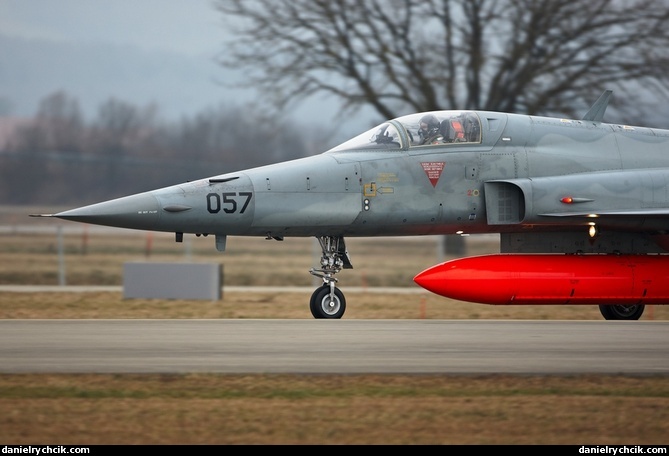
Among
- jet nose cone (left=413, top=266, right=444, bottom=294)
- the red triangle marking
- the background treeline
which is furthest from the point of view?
the background treeline

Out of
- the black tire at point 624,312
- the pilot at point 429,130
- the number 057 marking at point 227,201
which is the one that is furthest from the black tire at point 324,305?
the black tire at point 624,312

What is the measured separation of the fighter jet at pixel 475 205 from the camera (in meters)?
14.0

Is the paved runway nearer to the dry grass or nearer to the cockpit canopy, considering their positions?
the dry grass

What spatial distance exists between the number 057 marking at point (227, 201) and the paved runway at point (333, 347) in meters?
1.54

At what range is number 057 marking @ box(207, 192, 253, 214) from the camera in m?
13.9

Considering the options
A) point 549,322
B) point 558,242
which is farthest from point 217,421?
point 558,242

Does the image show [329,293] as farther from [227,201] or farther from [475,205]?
[475,205]

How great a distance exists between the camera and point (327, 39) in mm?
31031

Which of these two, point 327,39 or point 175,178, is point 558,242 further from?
point 175,178

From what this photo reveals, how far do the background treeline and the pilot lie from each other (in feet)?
130

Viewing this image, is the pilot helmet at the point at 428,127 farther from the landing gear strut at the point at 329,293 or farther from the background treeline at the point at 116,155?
the background treeline at the point at 116,155

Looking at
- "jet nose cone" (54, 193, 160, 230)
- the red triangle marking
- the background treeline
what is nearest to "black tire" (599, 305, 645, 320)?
the red triangle marking

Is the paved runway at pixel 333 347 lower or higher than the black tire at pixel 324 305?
lower
